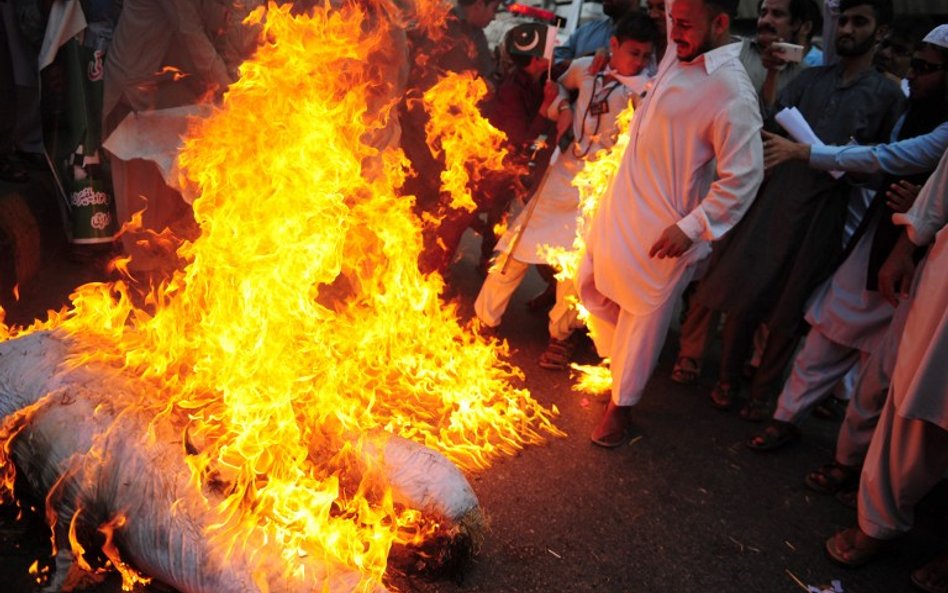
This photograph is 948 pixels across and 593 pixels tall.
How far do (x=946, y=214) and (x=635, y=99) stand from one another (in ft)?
7.42

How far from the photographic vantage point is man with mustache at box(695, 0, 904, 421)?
475 cm

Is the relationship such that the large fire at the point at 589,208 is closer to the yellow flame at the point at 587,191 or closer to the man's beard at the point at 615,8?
the yellow flame at the point at 587,191

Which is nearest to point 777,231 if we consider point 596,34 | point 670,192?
point 670,192

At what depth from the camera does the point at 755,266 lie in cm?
527

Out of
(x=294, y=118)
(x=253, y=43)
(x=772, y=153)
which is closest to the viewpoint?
(x=294, y=118)

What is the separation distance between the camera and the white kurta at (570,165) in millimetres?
5328

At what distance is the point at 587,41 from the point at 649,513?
432 centimetres

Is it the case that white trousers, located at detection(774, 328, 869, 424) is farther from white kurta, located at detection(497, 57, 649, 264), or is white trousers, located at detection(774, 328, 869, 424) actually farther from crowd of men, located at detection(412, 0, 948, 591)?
white kurta, located at detection(497, 57, 649, 264)

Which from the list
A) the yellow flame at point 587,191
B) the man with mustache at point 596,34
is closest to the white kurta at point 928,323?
the yellow flame at point 587,191

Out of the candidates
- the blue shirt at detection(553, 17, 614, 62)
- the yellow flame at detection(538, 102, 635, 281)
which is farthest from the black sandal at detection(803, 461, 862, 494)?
the blue shirt at detection(553, 17, 614, 62)

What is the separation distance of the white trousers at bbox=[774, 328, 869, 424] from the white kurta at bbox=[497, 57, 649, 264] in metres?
1.86

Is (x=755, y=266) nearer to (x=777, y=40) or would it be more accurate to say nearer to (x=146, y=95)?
(x=777, y=40)

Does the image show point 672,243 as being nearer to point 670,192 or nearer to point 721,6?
point 670,192

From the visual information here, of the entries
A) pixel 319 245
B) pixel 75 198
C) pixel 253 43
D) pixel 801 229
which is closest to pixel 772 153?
pixel 801 229
